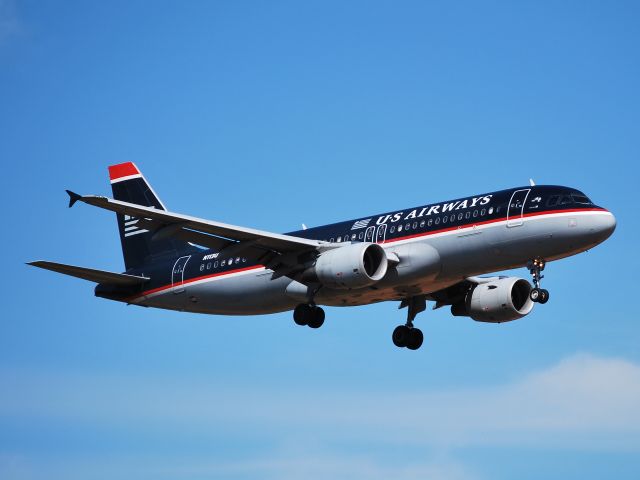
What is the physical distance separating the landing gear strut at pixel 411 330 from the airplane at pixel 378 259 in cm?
4

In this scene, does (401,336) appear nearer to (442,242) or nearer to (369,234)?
(369,234)

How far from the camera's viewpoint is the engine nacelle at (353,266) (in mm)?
44188

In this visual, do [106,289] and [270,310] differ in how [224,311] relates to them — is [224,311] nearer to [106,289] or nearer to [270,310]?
[270,310]

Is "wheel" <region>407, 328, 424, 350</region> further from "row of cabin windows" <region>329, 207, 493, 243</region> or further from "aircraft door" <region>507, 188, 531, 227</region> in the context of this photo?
"aircraft door" <region>507, 188, 531, 227</region>

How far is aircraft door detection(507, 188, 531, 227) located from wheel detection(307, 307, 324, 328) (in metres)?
8.65

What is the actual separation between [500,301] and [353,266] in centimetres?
826

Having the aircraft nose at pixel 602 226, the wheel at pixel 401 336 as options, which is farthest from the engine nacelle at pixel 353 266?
the aircraft nose at pixel 602 226

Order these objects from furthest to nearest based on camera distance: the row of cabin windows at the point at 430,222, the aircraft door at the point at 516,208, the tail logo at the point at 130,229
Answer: the tail logo at the point at 130,229 < the row of cabin windows at the point at 430,222 < the aircraft door at the point at 516,208

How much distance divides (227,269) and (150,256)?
22.3 ft

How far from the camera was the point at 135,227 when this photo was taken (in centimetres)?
5547

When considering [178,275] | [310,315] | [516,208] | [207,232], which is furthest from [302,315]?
[516,208]

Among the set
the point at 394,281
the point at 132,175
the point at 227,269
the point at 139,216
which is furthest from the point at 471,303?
the point at 132,175

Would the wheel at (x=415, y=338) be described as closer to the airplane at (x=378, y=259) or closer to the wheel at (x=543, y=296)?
the airplane at (x=378, y=259)

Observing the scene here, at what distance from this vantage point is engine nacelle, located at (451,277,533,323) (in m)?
49.3
